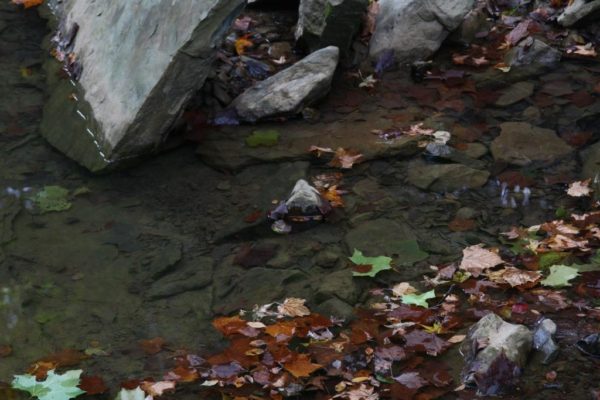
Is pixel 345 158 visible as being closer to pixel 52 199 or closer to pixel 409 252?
pixel 409 252

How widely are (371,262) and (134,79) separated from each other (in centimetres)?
229

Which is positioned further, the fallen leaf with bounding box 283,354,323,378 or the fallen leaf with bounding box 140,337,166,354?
the fallen leaf with bounding box 140,337,166,354

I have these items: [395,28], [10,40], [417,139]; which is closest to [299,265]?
[417,139]

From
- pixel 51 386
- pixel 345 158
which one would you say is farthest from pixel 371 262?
pixel 51 386

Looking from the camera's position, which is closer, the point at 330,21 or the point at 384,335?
the point at 384,335

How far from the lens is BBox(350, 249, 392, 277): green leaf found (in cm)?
429

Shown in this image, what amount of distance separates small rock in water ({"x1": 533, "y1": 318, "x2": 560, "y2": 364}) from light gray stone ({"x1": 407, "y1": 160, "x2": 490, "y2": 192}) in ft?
5.17

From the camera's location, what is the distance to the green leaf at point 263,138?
223 inches

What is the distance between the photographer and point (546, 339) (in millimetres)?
3551

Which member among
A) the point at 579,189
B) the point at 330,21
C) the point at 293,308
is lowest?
the point at 293,308

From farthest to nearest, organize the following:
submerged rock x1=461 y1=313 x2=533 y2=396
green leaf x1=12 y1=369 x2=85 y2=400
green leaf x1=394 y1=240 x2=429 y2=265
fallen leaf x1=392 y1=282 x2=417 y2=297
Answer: green leaf x1=394 y1=240 x2=429 y2=265, fallen leaf x1=392 y1=282 x2=417 y2=297, green leaf x1=12 y1=369 x2=85 y2=400, submerged rock x1=461 y1=313 x2=533 y2=396

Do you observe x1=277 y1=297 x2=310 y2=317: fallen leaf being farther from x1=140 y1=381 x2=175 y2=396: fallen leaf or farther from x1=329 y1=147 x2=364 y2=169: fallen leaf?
x1=329 y1=147 x2=364 y2=169: fallen leaf

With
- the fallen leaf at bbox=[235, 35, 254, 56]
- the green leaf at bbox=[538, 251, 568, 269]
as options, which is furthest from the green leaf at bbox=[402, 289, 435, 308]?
the fallen leaf at bbox=[235, 35, 254, 56]

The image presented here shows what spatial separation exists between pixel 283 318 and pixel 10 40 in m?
4.53
